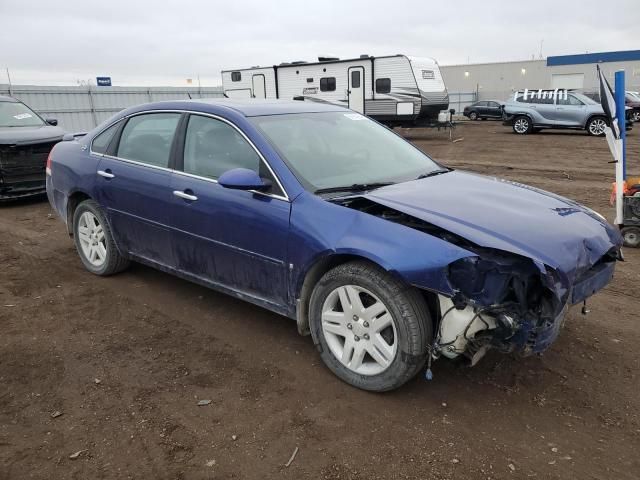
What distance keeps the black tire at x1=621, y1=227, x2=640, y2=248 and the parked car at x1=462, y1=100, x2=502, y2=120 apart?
27.5 metres

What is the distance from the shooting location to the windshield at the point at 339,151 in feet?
11.9

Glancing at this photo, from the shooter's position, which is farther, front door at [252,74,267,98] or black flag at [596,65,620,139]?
front door at [252,74,267,98]

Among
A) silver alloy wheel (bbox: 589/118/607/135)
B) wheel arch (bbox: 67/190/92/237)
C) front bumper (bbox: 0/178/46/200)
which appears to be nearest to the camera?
wheel arch (bbox: 67/190/92/237)

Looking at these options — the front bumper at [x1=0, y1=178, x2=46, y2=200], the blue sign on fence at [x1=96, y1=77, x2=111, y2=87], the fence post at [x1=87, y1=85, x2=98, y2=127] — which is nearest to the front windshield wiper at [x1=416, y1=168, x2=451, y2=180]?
the front bumper at [x1=0, y1=178, x2=46, y2=200]

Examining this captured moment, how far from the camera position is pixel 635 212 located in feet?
19.2

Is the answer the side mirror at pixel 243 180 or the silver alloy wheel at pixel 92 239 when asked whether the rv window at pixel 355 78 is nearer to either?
the silver alloy wheel at pixel 92 239

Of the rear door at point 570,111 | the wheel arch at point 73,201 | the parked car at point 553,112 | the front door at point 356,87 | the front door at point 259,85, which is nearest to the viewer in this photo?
the wheel arch at point 73,201

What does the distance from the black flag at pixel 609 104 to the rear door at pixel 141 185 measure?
14.0 feet

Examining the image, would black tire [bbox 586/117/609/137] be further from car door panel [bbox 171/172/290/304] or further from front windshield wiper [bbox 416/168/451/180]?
car door panel [bbox 171/172/290/304]

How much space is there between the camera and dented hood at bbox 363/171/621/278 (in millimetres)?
2799

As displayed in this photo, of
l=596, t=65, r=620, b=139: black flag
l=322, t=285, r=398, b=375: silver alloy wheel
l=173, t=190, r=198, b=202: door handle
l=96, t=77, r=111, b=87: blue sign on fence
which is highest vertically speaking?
l=96, t=77, r=111, b=87: blue sign on fence

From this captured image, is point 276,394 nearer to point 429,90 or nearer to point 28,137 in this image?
point 28,137

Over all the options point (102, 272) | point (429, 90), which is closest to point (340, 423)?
→ point (102, 272)

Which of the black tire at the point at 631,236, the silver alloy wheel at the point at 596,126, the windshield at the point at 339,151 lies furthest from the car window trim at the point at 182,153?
the silver alloy wheel at the point at 596,126
